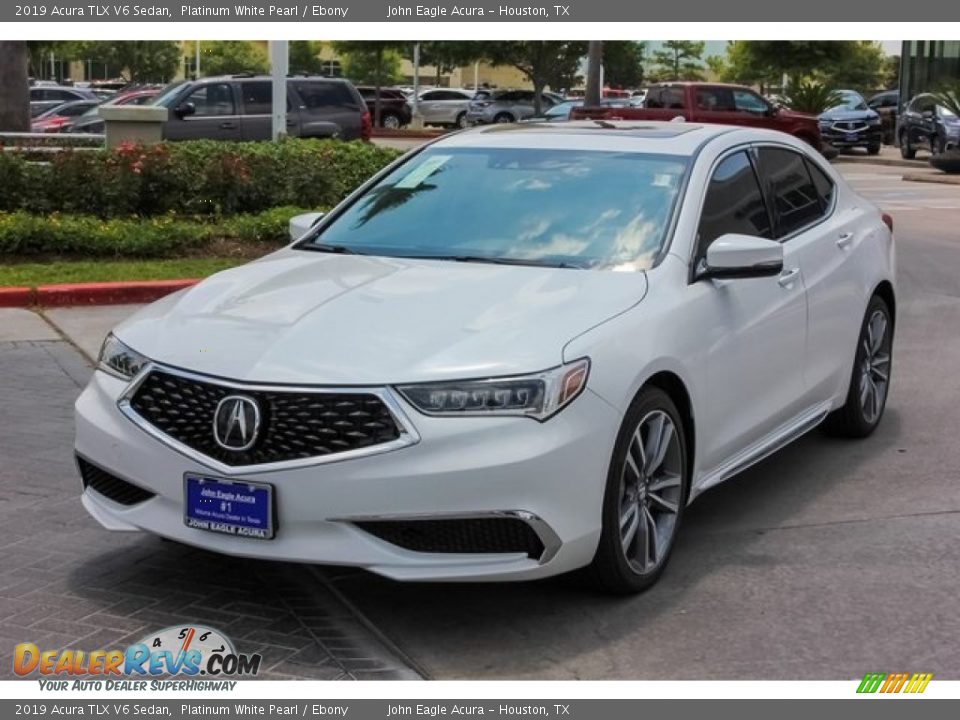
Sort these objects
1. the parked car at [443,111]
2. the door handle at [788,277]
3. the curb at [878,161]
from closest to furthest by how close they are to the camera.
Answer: the door handle at [788,277] < the curb at [878,161] < the parked car at [443,111]

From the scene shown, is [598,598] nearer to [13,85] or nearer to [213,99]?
[13,85]

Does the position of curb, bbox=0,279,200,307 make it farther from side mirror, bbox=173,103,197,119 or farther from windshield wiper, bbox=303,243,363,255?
side mirror, bbox=173,103,197,119

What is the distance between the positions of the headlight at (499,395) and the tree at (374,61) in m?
46.3

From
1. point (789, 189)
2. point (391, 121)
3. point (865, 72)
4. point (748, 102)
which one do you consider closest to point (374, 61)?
point (391, 121)

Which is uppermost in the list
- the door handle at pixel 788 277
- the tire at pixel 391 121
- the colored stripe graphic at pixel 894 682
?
the door handle at pixel 788 277

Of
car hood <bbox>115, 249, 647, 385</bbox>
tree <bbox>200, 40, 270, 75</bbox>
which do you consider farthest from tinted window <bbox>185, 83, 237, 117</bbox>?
tree <bbox>200, 40, 270, 75</bbox>

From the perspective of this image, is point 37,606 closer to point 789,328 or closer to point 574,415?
point 574,415

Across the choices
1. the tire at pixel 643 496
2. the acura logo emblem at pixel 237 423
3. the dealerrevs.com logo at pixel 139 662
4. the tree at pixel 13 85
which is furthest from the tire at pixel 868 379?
the tree at pixel 13 85

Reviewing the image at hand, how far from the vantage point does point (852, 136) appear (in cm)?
3688

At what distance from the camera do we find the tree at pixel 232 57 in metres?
84.3

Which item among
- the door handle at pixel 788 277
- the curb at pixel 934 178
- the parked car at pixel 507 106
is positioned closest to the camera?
the door handle at pixel 788 277

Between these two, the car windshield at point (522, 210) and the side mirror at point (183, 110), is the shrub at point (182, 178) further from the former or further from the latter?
the side mirror at point (183, 110)
